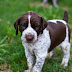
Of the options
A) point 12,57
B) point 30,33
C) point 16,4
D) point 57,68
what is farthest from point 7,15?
point 30,33

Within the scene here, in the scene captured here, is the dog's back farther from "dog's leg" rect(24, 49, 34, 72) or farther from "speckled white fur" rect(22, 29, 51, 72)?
"dog's leg" rect(24, 49, 34, 72)

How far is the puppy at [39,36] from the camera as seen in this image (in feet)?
9.31

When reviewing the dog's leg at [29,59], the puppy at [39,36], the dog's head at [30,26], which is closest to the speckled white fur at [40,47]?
the puppy at [39,36]

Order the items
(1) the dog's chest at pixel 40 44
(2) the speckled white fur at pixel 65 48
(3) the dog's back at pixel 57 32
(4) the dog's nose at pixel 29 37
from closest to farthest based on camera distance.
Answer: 1. (4) the dog's nose at pixel 29 37
2. (1) the dog's chest at pixel 40 44
3. (3) the dog's back at pixel 57 32
4. (2) the speckled white fur at pixel 65 48

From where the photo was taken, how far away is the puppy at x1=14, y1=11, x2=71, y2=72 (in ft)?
9.31

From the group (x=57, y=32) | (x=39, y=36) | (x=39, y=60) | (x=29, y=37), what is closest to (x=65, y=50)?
(x=57, y=32)

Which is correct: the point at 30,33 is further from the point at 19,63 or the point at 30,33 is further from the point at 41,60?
the point at 19,63

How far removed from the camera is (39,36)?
314 cm

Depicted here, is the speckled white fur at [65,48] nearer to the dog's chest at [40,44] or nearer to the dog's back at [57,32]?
the dog's back at [57,32]

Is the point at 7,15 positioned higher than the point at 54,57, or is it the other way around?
the point at 7,15

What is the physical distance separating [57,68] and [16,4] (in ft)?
18.4

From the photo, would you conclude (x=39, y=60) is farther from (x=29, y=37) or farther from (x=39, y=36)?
(x=29, y=37)

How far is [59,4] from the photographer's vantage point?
31.3 ft

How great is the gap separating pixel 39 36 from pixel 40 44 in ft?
0.52
